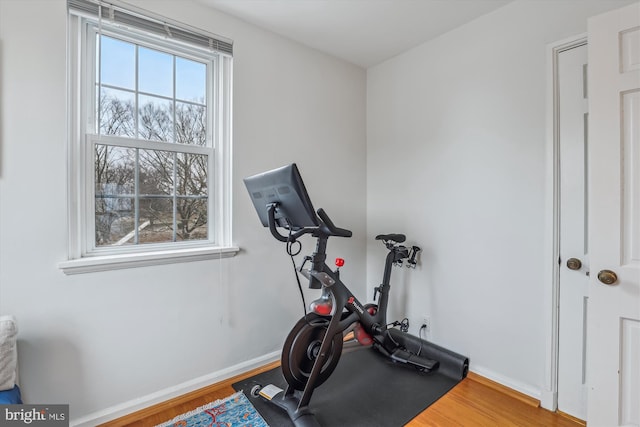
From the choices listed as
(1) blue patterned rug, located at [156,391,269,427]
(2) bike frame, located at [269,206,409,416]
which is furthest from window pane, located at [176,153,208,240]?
(1) blue patterned rug, located at [156,391,269,427]

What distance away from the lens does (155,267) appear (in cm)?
191

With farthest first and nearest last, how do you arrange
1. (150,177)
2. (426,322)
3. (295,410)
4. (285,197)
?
(426,322) → (150,177) → (295,410) → (285,197)

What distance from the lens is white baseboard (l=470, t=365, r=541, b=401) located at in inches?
77.7

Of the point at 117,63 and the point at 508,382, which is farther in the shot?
the point at 508,382

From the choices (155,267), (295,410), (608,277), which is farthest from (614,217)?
(155,267)

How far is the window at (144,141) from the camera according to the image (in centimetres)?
172

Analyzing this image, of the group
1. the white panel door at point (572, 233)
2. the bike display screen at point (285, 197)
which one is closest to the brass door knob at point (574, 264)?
the white panel door at point (572, 233)

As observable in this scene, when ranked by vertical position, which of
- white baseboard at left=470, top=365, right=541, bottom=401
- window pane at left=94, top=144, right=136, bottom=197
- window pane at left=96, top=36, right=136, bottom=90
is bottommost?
white baseboard at left=470, top=365, right=541, bottom=401

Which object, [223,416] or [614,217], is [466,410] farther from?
[223,416]

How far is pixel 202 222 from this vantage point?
2193 mm

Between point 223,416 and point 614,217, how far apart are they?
7.40 feet

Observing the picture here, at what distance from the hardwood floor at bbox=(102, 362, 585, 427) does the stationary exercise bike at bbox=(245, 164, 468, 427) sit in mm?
232

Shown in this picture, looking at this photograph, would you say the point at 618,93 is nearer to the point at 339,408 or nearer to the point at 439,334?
the point at 439,334

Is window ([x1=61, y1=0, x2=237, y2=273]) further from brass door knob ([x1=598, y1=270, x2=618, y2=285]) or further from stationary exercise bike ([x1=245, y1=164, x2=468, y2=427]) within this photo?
brass door knob ([x1=598, y1=270, x2=618, y2=285])
